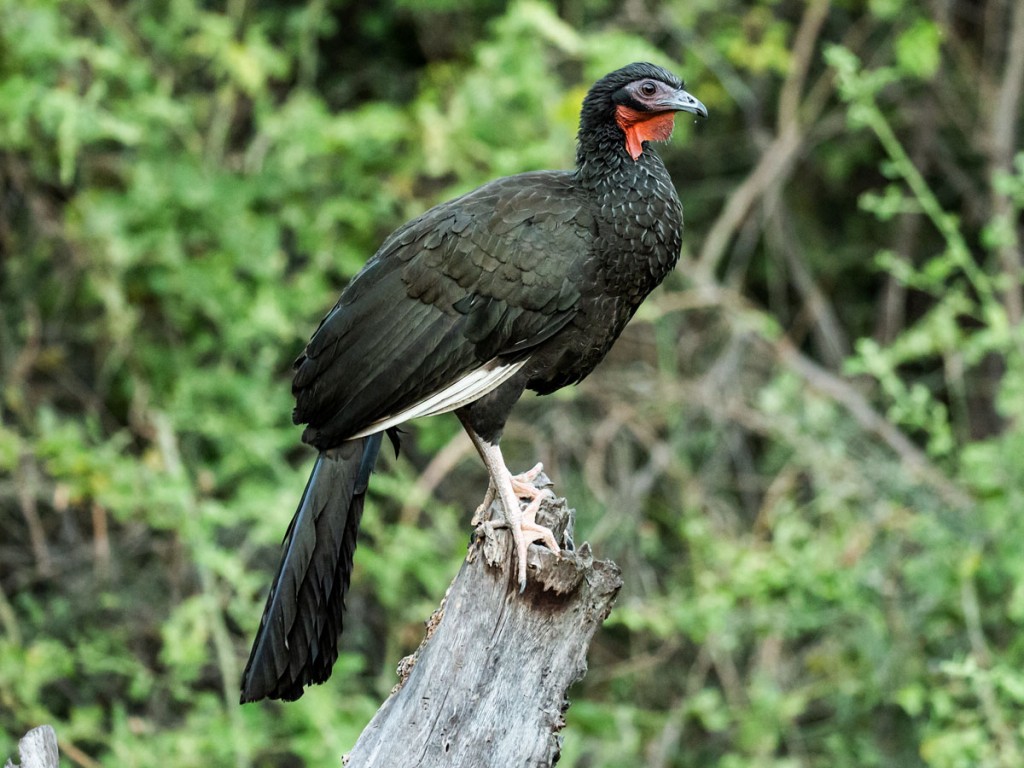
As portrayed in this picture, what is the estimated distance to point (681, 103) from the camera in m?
3.69

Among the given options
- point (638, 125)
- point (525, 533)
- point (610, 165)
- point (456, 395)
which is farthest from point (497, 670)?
point (638, 125)

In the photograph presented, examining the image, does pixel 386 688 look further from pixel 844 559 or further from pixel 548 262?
pixel 548 262

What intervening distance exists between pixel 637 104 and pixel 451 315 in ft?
2.49

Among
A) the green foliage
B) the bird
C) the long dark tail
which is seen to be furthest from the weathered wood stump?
the green foliage

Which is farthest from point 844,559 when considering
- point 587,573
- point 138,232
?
point 138,232

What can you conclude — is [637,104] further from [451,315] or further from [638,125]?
[451,315]

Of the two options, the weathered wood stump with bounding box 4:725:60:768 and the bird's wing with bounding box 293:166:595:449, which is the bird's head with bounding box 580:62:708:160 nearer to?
the bird's wing with bounding box 293:166:595:449

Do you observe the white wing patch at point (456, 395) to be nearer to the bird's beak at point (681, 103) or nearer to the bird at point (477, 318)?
the bird at point (477, 318)

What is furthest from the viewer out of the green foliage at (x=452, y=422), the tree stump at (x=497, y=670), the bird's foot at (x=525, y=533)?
the green foliage at (x=452, y=422)

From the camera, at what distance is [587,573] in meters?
3.18

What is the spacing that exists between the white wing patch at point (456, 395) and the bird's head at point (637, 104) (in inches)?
27.3

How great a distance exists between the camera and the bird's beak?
366cm

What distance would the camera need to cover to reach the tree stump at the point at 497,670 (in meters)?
3.02

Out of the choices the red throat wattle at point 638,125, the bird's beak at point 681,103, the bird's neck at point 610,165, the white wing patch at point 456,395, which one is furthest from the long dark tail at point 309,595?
the bird's beak at point 681,103
